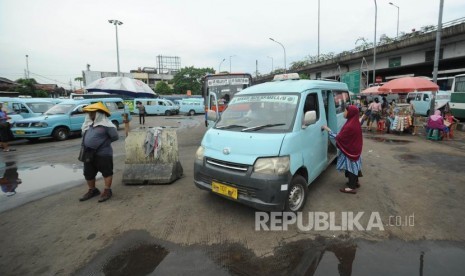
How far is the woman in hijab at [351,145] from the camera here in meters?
4.50

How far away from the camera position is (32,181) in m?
6.18

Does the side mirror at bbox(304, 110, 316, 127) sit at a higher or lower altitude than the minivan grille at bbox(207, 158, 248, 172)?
higher

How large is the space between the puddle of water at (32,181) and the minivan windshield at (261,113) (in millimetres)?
4127

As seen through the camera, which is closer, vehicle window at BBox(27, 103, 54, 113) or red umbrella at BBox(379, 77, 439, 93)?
red umbrella at BBox(379, 77, 439, 93)

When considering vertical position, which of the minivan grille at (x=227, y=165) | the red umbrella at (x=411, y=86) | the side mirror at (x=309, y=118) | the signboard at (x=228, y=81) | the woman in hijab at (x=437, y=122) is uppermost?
the signboard at (x=228, y=81)

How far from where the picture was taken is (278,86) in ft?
15.6

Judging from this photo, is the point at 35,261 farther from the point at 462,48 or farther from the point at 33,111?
the point at 462,48

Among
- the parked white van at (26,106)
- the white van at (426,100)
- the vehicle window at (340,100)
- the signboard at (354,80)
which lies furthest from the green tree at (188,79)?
the vehicle window at (340,100)

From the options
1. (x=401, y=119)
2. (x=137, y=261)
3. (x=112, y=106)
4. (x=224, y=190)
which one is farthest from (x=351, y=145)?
(x=112, y=106)

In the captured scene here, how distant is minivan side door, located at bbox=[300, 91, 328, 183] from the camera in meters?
4.14

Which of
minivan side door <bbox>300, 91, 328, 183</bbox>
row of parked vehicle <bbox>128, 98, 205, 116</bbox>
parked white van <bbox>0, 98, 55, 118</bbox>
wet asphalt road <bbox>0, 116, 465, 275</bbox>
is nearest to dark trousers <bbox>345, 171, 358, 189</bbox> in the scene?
wet asphalt road <bbox>0, 116, 465, 275</bbox>

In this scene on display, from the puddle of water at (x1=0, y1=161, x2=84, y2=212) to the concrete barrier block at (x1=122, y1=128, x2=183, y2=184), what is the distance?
1.51 m

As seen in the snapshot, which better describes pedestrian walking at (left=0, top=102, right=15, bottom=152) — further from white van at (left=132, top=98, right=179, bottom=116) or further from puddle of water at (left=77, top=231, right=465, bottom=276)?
white van at (left=132, top=98, right=179, bottom=116)

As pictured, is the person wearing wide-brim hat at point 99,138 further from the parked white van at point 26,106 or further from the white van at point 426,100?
the white van at point 426,100
